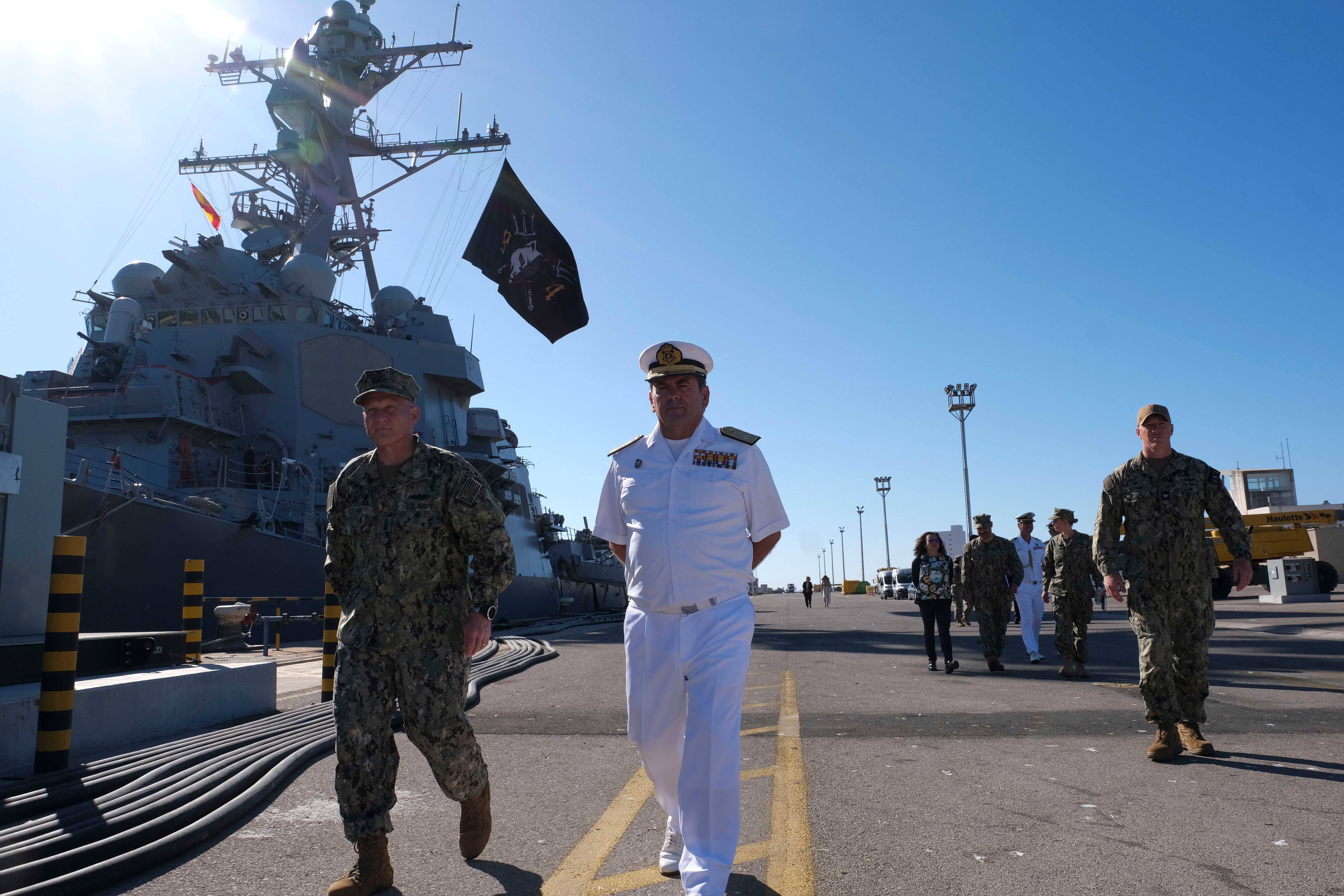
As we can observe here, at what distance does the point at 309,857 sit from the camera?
3.32 meters

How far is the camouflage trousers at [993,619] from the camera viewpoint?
31.8 ft

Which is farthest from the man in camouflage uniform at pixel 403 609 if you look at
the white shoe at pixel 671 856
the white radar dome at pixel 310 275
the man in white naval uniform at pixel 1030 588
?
the white radar dome at pixel 310 275

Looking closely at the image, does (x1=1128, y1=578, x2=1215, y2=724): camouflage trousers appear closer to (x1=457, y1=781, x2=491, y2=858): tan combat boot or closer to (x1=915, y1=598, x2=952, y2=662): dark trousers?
(x1=457, y1=781, x2=491, y2=858): tan combat boot

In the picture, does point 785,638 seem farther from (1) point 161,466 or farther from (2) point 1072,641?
(1) point 161,466

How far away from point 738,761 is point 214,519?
18.1m

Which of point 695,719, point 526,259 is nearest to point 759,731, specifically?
point 695,719

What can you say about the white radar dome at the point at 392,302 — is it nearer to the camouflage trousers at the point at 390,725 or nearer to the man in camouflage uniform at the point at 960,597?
the man in camouflage uniform at the point at 960,597

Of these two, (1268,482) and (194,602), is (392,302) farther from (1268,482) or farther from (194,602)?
(1268,482)

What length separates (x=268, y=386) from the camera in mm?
24500

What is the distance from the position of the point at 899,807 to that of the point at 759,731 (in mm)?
2155

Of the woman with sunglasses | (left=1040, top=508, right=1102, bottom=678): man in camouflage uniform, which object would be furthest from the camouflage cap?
(left=1040, top=508, right=1102, bottom=678): man in camouflage uniform

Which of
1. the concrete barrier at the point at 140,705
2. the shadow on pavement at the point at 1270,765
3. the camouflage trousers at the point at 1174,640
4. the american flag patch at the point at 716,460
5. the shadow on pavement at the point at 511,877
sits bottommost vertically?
the shadow on pavement at the point at 511,877

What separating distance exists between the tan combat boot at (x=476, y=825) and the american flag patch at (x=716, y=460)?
1412 mm

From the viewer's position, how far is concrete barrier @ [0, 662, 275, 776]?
4836 mm
